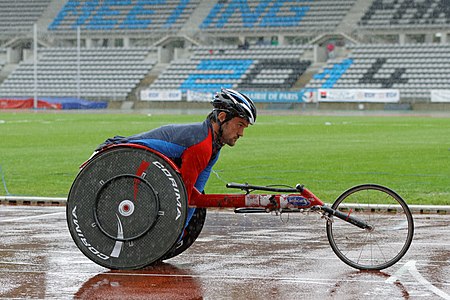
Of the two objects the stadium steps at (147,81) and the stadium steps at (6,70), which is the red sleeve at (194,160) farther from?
the stadium steps at (6,70)

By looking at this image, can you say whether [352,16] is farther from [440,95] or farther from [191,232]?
[191,232]

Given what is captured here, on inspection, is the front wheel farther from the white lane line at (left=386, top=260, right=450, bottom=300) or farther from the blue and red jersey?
the blue and red jersey

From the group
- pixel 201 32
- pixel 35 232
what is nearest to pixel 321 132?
pixel 35 232

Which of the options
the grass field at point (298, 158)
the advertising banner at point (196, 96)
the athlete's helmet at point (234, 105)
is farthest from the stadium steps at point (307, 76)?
the athlete's helmet at point (234, 105)

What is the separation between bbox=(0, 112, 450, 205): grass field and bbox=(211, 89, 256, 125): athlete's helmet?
6.77 metres

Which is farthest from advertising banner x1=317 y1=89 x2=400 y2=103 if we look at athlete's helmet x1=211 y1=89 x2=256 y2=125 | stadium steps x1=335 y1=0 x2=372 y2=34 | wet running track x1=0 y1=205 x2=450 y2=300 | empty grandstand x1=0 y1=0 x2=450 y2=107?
athlete's helmet x1=211 y1=89 x2=256 y2=125

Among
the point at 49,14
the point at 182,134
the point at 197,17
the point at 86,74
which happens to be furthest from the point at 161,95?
the point at 182,134

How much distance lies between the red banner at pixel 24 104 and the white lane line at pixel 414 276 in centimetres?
6012

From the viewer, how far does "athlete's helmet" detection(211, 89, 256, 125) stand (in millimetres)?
7988

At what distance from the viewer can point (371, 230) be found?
8445 mm

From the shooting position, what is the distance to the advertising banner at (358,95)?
60812 millimetres

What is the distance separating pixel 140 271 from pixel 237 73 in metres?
61.3

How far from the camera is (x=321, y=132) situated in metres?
37.7

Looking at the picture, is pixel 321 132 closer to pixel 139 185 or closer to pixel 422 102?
pixel 422 102
